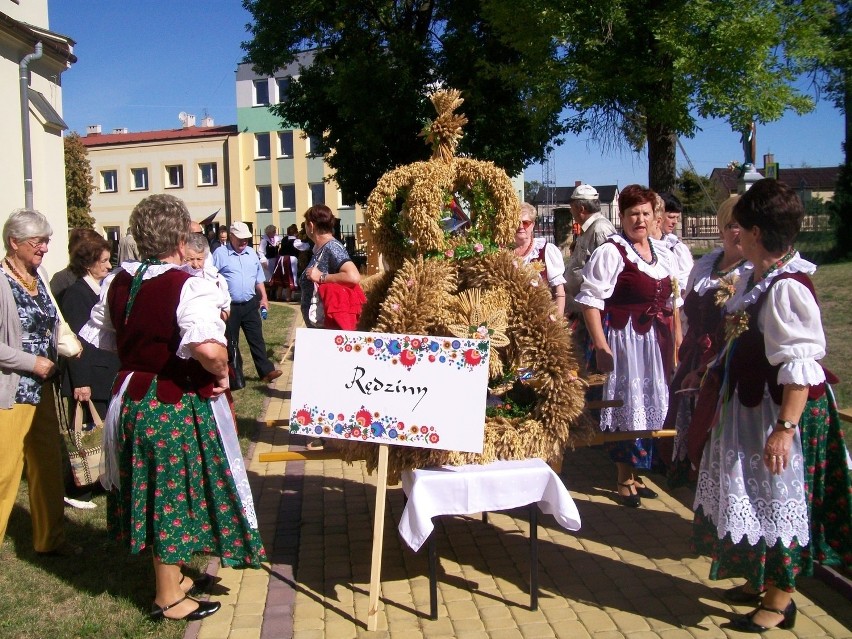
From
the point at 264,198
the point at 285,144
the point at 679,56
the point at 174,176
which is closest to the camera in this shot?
the point at 679,56

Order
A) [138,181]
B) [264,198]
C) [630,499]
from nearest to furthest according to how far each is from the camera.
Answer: [630,499]
[264,198]
[138,181]

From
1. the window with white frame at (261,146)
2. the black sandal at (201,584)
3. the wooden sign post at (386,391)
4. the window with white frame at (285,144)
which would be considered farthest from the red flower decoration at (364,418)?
the window with white frame at (261,146)

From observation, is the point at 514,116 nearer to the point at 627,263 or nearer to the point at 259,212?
the point at 627,263

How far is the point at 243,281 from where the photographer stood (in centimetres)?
877

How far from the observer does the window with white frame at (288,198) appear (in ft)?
155

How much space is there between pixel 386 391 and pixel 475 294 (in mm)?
670

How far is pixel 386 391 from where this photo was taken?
11.8 feet

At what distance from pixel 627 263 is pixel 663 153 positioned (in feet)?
28.5

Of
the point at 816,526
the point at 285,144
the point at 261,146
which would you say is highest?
the point at 261,146

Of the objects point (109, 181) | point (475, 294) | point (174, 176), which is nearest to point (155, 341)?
point (475, 294)

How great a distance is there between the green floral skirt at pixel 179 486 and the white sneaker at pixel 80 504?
1.82 metres

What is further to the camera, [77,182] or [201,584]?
[77,182]

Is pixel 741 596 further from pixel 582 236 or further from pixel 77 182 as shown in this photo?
pixel 77 182

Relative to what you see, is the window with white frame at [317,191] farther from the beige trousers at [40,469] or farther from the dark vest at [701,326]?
the beige trousers at [40,469]
